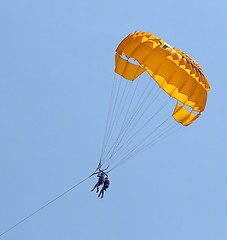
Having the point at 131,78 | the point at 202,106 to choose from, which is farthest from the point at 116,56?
the point at 202,106

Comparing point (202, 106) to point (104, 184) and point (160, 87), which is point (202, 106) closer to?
point (160, 87)

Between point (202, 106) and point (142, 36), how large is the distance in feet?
14.3

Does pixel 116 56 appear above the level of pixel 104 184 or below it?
above

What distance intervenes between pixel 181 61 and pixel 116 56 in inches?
140

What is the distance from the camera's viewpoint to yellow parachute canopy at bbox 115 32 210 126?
5606 centimetres

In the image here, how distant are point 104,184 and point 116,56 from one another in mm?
6161

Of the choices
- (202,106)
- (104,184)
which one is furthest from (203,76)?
(104,184)

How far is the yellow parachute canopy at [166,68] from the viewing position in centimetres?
5606

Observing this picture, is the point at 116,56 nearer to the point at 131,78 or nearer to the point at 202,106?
the point at 131,78

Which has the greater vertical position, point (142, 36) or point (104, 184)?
point (142, 36)

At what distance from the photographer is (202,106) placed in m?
57.2

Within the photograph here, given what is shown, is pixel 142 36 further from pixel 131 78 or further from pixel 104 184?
pixel 104 184

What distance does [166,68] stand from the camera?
56.1m

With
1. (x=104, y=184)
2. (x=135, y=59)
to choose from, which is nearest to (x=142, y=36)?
(x=135, y=59)
